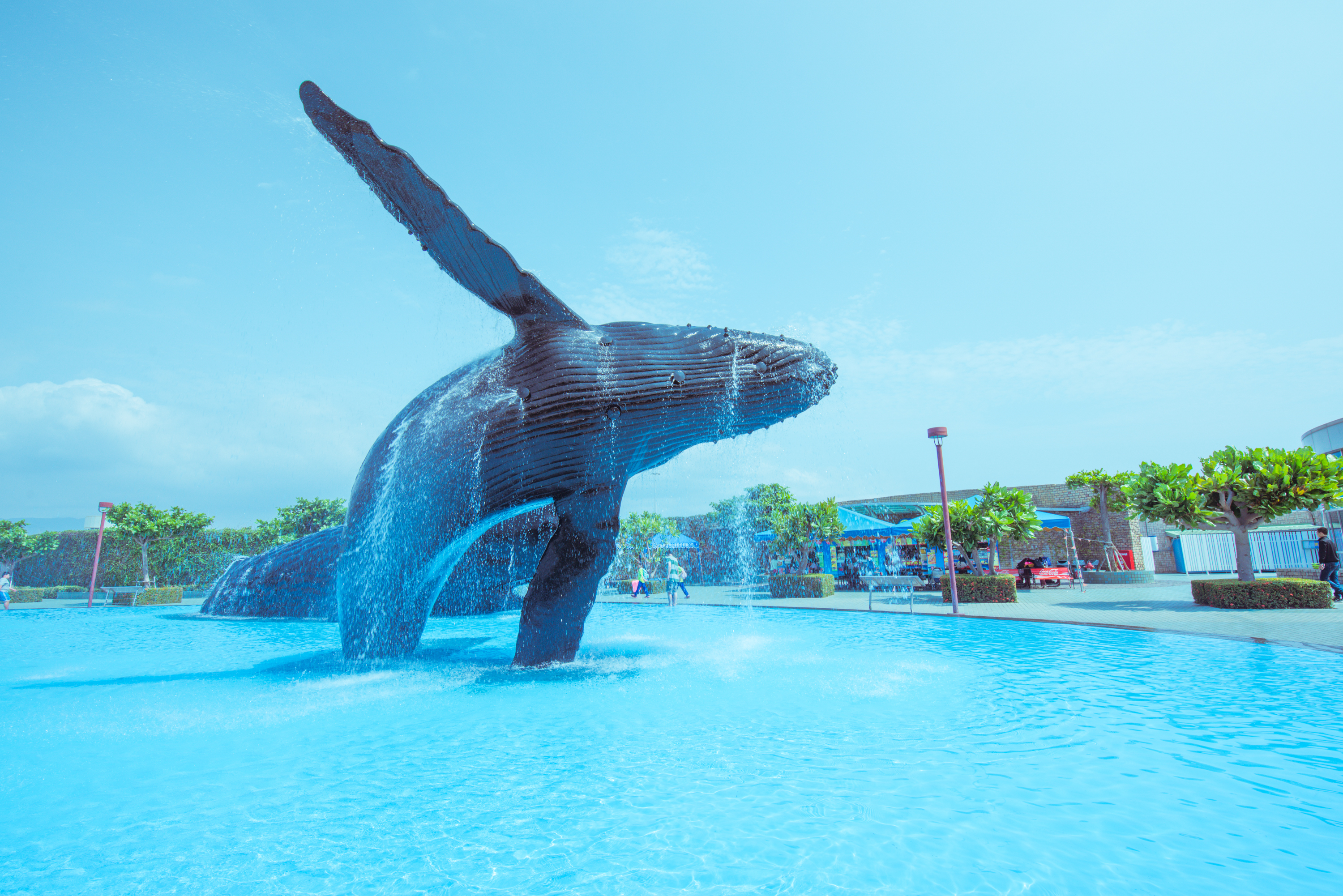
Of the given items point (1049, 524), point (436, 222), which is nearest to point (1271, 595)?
point (1049, 524)

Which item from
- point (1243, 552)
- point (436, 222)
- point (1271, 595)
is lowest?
point (1271, 595)

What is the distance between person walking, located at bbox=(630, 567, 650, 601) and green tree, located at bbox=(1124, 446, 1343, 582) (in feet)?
58.7

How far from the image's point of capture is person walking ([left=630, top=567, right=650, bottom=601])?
28.4 metres

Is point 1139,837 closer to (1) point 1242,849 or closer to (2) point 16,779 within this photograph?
(1) point 1242,849

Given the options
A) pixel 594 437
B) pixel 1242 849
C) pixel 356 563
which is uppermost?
pixel 594 437

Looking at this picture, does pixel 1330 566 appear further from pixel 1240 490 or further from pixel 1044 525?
pixel 1044 525

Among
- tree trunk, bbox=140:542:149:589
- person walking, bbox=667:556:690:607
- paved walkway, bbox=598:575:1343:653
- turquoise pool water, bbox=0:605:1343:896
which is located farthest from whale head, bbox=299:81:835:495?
tree trunk, bbox=140:542:149:589

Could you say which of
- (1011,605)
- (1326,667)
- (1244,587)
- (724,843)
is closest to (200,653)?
(724,843)

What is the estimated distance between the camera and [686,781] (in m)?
4.45

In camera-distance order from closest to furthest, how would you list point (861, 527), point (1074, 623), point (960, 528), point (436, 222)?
point (436, 222)
point (1074, 623)
point (960, 528)
point (861, 527)

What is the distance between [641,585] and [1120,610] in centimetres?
1830

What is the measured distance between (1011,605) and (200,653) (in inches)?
746

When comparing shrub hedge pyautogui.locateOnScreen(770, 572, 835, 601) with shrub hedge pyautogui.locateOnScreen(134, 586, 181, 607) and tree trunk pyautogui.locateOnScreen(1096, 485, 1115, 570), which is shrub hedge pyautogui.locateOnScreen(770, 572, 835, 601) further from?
shrub hedge pyautogui.locateOnScreen(134, 586, 181, 607)

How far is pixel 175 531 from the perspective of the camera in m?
36.0
